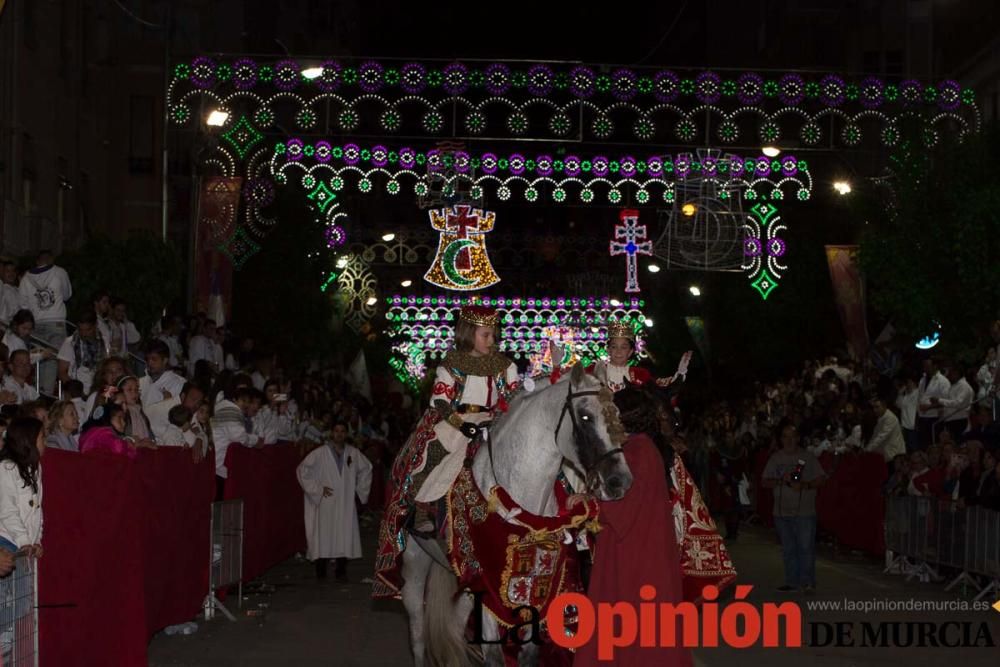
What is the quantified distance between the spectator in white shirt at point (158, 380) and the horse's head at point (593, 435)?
8.31 meters

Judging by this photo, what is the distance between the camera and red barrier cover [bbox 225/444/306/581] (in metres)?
17.8

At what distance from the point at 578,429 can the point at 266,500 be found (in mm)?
10700

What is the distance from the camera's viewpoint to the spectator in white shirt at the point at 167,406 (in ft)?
52.3

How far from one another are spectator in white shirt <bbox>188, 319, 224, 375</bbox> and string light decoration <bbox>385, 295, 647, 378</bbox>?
28.7 meters

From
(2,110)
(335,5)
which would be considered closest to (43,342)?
(2,110)

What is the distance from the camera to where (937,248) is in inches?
1005

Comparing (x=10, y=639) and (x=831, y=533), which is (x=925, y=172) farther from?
(x=10, y=639)

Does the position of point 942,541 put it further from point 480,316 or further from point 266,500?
point 480,316

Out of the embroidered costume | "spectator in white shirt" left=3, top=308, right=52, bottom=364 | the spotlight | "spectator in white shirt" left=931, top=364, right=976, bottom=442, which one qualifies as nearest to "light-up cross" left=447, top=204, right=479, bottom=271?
the spotlight

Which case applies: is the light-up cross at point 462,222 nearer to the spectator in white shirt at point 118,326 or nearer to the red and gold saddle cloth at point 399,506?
A: the spectator in white shirt at point 118,326

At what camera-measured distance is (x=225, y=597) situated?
17531 millimetres

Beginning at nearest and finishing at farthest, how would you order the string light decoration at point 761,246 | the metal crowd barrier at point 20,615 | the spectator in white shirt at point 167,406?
the metal crowd barrier at point 20,615
the spectator in white shirt at point 167,406
the string light decoration at point 761,246

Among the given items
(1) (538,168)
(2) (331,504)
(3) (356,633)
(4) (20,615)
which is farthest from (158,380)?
(1) (538,168)

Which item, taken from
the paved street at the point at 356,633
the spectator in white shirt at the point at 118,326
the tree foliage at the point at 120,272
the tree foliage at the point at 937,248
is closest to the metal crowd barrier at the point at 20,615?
the paved street at the point at 356,633
